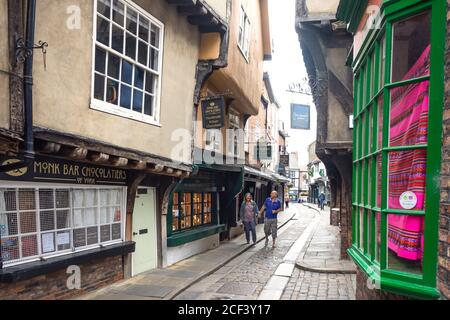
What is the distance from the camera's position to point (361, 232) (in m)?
5.07

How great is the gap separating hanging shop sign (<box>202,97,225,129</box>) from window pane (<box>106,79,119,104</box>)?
379 centimetres

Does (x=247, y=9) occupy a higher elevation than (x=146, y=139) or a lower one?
higher

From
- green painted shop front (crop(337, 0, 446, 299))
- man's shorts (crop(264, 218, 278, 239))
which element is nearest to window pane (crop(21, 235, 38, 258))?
green painted shop front (crop(337, 0, 446, 299))

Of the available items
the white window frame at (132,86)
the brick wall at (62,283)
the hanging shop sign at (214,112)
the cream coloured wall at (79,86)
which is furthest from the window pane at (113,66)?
the hanging shop sign at (214,112)

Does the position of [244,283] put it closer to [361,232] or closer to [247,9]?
[361,232]

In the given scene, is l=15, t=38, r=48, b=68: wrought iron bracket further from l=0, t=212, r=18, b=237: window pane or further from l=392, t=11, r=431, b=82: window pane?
l=392, t=11, r=431, b=82: window pane

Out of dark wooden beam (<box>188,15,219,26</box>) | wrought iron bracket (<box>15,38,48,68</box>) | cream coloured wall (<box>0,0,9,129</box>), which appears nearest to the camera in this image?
cream coloured wall (<box>0,0,9,129</box>)

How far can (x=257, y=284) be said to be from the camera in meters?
8.62

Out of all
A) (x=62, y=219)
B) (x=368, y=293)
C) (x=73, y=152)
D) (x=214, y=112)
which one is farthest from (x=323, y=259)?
(x=73, y=152)

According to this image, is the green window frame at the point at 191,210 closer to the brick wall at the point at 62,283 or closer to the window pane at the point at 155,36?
the brick wall at the point at 62,283

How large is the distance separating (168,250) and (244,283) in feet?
7.74

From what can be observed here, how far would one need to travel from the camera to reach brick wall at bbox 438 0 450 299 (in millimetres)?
3049
